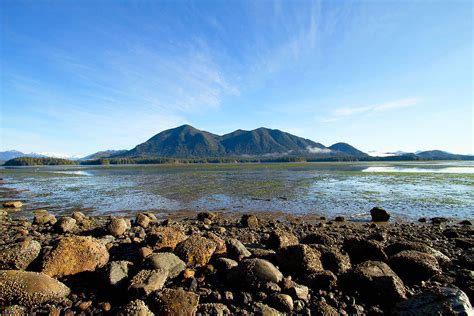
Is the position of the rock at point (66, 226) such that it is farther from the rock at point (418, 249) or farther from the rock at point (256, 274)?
the rock at point (418, 249)

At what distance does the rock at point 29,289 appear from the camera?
6828 millimetres

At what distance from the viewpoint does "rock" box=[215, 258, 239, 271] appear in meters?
8.59

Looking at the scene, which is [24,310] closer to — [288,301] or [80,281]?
[80,281]

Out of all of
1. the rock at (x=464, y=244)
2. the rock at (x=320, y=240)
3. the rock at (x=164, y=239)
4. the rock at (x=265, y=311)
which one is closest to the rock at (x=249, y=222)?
the rock at (x=320, y=240)

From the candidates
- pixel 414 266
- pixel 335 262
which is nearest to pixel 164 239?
pixel 335 262

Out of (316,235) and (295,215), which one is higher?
(316,235)

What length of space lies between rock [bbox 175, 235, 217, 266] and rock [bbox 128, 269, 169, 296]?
3.89 ft

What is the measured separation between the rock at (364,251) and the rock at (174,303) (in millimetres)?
6682

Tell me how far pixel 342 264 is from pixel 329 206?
18201 mm

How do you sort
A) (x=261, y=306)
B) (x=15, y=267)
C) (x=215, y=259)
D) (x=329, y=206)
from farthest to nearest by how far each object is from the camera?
(x=329, y=206) → (x=215, y=259) → (x=15, y=267) → (x=261, y=306)

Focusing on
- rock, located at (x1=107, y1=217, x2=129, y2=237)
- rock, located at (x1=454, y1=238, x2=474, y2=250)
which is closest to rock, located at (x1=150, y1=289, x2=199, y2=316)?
rock, located at (x1=107, y1=217, x2=129, y2=237)

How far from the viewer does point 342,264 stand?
885cm

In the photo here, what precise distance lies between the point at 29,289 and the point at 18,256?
2050 mm

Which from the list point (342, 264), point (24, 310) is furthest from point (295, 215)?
point (24, 310)
